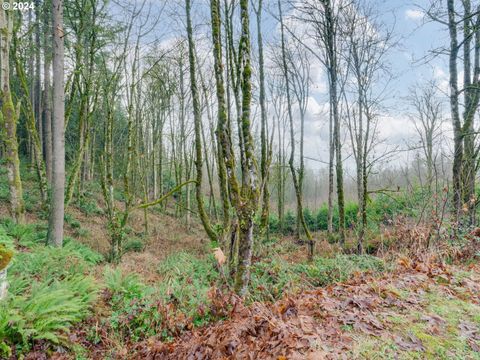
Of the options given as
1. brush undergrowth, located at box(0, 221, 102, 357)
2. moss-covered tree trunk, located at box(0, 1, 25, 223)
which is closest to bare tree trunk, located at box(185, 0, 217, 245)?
brush undergrowth, located at box(0, 221, 102, 357)

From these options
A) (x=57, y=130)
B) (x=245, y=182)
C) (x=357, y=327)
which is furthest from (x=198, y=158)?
(x=357, y=327)

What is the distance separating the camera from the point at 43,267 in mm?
4773

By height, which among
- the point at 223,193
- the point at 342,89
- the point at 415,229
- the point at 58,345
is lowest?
the point at 58,345

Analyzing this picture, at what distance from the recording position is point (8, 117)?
695 centimetres

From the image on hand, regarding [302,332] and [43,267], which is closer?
[302,332]

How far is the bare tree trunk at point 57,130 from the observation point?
6305 mm

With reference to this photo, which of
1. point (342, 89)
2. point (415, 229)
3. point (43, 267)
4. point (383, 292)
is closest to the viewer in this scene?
point (383, 292)

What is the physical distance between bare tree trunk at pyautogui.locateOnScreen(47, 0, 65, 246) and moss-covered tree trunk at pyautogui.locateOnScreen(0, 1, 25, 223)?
137 cm

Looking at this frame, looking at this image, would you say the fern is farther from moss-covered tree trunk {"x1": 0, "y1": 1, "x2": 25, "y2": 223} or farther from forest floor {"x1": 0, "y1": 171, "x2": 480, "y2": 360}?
moss-covered tree trunk {"x1": 0, "y1": 1, "x2": 25, "y2": 223}

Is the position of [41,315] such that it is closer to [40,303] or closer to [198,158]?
[40,303]

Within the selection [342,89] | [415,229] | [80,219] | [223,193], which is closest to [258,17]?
[342,89]

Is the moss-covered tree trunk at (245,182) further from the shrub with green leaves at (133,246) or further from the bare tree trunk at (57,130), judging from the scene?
the shrub with green leaves at (133,246)

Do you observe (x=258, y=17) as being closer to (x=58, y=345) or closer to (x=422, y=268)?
(x=422, y=268)

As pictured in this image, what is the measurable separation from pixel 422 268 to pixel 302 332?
2.90 meters
